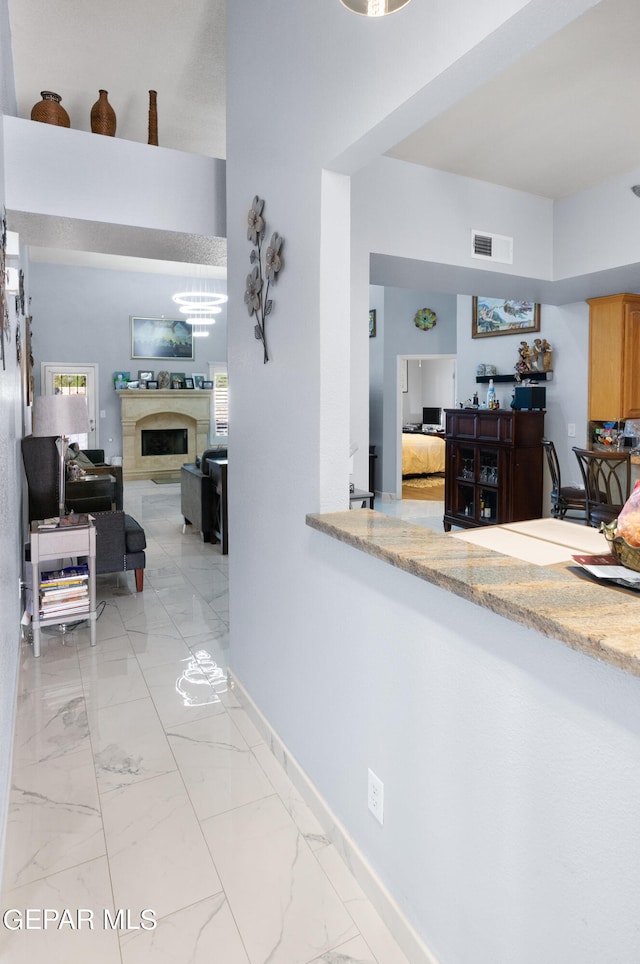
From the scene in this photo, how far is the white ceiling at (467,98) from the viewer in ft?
9.03

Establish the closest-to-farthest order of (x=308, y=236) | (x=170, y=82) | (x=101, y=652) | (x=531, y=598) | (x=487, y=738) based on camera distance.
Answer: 1. (x=531, y=598)
2. (x=487, y=738)
3. (x=308, y=236)
4. (x=101, y=652)
5. (x=170, y=82)

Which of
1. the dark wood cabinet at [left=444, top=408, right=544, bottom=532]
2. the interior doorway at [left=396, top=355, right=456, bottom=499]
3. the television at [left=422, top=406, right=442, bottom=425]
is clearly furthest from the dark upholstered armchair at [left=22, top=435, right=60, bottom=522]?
the television at [left=422, top=406, right=442, bottom=425]

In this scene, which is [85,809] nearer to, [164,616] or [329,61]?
[164,616]

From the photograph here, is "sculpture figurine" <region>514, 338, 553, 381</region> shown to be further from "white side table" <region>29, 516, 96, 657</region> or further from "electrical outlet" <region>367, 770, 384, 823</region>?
"electrical outlet" <region>367, 770, 384, 823</region>

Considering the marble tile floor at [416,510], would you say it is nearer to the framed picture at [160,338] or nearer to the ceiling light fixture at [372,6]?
the framed picture at [160,338]

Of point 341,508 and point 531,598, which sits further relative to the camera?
point 341,508

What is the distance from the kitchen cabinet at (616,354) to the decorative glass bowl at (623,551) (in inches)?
174

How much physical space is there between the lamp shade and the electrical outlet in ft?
9.56

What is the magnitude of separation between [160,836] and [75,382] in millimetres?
9741

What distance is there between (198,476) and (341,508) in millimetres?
4213

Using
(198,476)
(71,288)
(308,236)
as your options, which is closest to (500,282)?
(308,236)

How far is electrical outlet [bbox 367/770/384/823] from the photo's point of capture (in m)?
1.71

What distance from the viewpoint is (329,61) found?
185cm

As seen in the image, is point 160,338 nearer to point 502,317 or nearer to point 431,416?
point 431,416
